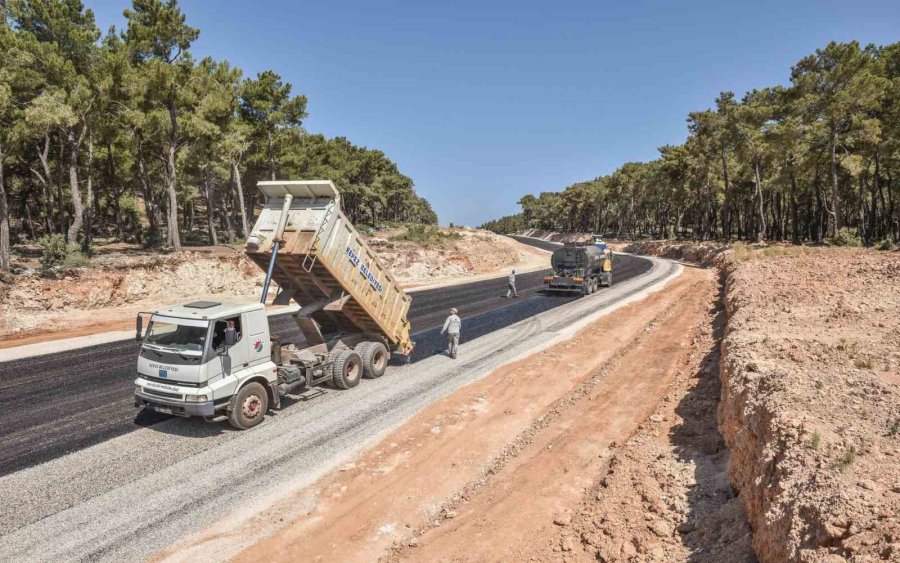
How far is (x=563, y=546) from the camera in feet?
21.2

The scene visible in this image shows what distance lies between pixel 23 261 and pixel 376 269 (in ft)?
90.1

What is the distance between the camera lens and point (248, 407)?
32.3 ft

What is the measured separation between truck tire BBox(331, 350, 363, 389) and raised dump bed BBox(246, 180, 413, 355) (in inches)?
31.9

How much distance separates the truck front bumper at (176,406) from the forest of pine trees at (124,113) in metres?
21.0

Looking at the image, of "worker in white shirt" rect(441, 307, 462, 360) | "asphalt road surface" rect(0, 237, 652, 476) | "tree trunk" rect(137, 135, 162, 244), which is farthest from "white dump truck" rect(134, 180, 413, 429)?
"tree trunk" rect(137, 135, 162, 244)

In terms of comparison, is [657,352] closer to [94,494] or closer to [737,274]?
[737,274]

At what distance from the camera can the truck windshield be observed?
9039 millimetres

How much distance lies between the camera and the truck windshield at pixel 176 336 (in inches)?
356

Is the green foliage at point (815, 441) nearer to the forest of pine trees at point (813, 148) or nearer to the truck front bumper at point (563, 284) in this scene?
the truck front bumper at point (563, 284)

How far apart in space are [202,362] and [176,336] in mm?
928

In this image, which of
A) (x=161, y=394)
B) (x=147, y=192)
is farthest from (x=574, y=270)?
(x=147, y=192)

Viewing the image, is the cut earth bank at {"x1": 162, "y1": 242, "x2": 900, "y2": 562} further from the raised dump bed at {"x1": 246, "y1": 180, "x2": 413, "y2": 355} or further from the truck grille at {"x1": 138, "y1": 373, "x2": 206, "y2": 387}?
the raised dump bed at {"x1": 246, "y1": 180, "x2": 413, "y2": 355}

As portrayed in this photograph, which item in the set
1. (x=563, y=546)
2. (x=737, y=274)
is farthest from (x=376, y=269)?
(x=737, y=274)

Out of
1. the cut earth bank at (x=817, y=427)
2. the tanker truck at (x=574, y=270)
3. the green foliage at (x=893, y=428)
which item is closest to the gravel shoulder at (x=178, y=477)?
the cut earth bank at (x=817, y=427)
